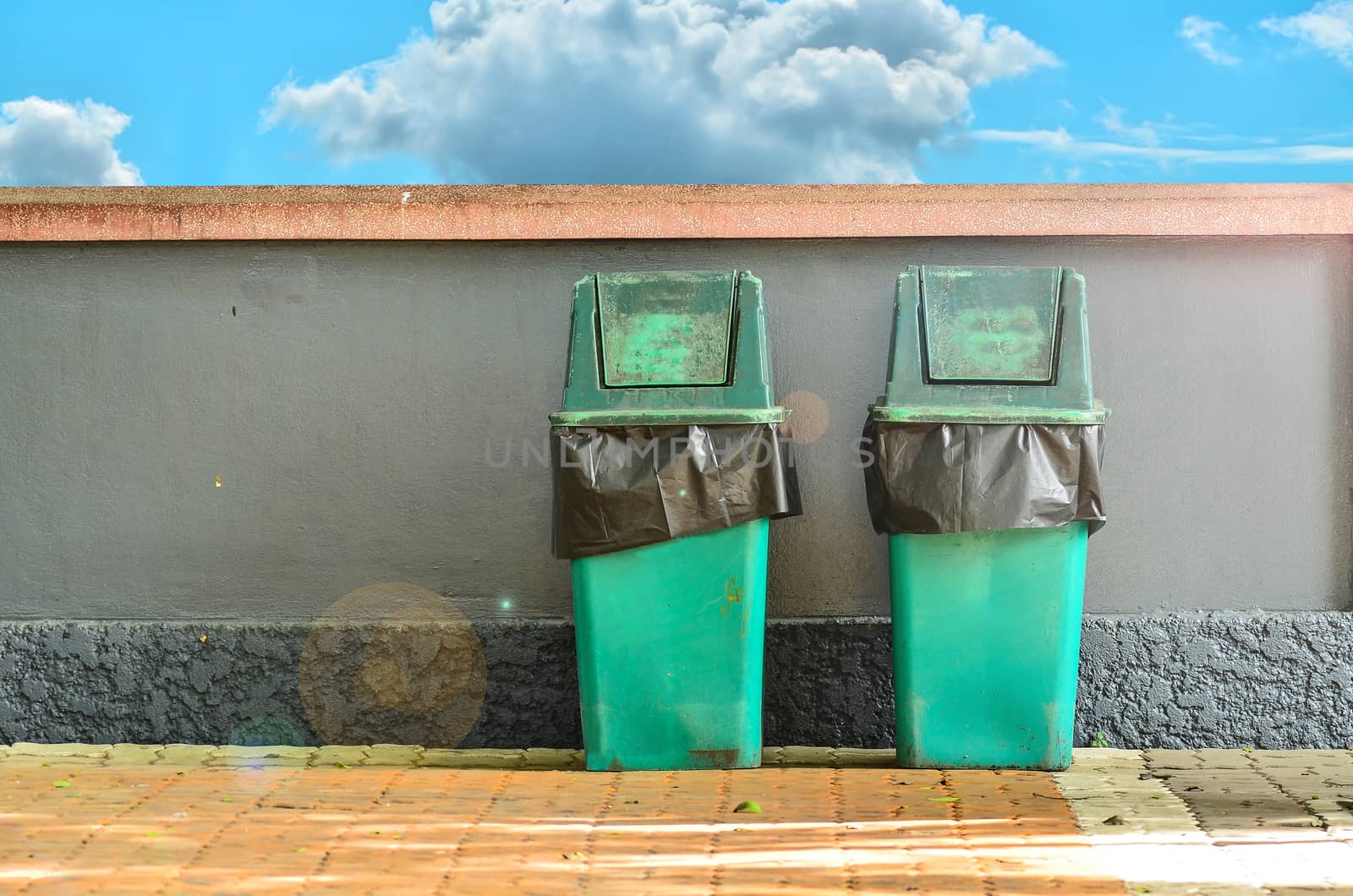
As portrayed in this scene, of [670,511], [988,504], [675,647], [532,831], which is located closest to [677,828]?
[532,831]

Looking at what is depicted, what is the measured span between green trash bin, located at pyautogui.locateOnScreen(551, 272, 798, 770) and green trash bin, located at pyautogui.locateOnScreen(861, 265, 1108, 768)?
0.47m

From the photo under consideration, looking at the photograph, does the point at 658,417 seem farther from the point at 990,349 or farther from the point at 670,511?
the point at 990,349

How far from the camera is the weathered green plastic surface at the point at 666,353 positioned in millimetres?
3795

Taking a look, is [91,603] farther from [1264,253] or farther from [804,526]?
[1264,253]

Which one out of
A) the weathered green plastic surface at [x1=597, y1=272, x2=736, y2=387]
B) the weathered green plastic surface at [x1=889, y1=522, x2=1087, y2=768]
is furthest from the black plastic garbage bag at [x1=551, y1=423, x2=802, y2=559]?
the weathered green plastic surface at [x1=889, y1=522, x2=1087, y2=768]

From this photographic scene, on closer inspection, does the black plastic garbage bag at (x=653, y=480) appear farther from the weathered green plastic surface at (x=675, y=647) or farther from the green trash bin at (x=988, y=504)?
the green trash bin at (x=988, y=504)

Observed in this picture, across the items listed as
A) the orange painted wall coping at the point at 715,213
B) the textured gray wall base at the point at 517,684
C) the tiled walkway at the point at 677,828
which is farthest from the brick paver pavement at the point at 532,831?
the orange painted wall coping at the point at 715,213

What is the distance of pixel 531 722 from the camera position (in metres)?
4.47

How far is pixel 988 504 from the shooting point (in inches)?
148

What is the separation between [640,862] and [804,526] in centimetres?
175

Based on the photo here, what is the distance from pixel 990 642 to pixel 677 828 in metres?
1.24

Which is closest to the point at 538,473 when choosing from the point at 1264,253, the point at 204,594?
the point at 204,594

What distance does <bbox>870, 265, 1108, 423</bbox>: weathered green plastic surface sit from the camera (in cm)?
381

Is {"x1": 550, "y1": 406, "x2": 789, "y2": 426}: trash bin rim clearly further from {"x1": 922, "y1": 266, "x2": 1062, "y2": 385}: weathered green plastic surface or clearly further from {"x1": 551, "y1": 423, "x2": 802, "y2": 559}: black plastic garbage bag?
{"x1": 922, "y1": 266, "x2": 1062, "y2": 385}: weathered green plastic surface
